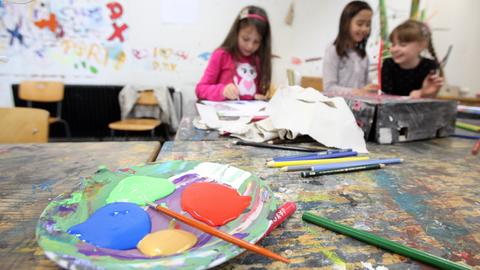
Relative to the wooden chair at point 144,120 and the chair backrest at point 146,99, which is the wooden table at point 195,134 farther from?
the chair backrest at point 146,99

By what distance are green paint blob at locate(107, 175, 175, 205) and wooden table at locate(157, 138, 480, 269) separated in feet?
0.52

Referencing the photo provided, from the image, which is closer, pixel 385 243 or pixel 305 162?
pixel 385 243

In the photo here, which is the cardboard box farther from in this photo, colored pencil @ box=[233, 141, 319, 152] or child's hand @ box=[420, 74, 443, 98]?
child's hand @ box=[420, 74, 443, 98]

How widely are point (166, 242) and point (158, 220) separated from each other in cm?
5

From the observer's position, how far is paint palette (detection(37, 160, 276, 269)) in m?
0.27

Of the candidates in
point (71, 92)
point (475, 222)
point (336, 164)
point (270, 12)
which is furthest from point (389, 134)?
point (71, 92)

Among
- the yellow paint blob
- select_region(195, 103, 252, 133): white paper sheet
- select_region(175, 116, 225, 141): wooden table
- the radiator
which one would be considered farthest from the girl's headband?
the radiator

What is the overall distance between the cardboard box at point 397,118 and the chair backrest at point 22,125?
41.1 inches

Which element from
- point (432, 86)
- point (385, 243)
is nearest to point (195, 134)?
point (385, 243)

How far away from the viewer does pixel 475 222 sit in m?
0.41

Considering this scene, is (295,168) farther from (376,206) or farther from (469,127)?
(469,127)

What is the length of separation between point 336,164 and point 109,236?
44 cm

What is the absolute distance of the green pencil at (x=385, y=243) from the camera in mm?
301

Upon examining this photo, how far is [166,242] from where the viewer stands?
1.02 ft
